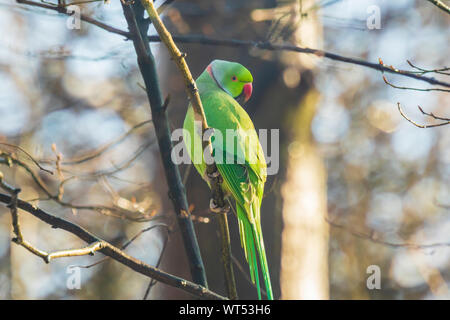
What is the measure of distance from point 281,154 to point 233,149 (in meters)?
0.83

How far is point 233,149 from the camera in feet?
4.08

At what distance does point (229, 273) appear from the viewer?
1195 mm

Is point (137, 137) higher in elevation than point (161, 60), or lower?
higher

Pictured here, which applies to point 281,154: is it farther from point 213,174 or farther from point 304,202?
point 213,174

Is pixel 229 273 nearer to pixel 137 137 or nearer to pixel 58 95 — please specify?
pixel 137 137

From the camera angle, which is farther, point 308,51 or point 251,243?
point 308,51

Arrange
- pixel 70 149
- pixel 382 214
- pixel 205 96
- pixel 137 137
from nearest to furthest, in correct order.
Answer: pixel 205 96
pixel 137 137
pixel 70 149
pixel 382 214

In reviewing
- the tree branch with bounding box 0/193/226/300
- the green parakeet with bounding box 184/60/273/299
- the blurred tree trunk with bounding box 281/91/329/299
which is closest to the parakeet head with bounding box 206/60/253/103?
the green parakeet with bounding box 184/60/273/299

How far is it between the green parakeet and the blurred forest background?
0.72 ft

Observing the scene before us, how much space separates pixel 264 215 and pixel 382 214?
2.00 meters

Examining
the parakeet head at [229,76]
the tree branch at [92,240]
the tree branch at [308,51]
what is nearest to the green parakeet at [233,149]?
the parakeet head at [229,76]

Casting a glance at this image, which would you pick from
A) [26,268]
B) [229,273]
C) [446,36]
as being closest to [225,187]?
[229,273]

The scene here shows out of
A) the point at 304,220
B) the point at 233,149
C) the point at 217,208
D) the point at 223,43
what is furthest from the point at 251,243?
the point at 304,220

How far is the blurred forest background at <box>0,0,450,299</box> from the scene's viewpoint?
5.80 ft
